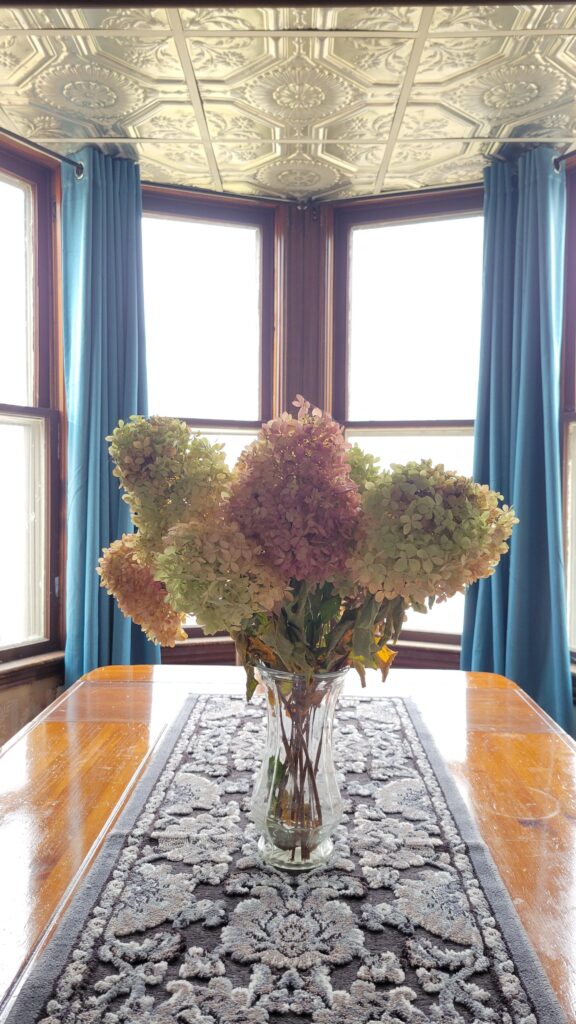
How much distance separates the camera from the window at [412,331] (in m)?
3.49

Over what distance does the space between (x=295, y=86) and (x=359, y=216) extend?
1.15 metres

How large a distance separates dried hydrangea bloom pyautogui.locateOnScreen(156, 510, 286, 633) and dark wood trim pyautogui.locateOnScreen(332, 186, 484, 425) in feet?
9.07

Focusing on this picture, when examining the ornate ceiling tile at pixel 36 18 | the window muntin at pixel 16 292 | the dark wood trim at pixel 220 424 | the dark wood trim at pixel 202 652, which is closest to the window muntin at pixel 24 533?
the window muntin at pixel 16 292

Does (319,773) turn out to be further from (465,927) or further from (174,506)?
(174,506)

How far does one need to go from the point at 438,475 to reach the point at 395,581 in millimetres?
Result: 132

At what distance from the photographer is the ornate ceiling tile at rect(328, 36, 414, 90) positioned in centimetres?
220

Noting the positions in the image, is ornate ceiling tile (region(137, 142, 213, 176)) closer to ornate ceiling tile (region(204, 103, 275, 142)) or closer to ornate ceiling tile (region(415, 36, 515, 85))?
ornate ceiling tile (region(204, 103, 275, 142))

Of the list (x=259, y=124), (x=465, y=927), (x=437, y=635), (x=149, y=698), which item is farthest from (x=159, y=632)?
(x=437, y=635)

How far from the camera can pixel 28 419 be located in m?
3.13

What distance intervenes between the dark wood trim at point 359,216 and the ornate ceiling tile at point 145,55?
4.33 feet

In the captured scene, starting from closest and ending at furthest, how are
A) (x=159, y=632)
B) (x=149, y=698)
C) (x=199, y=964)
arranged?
(x=199, y=964) → (x=159, y=632) → (x=149, y=698)

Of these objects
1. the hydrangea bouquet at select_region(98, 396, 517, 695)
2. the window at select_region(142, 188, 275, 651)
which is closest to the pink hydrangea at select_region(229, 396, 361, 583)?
the hydrangea bouquet at select_region(98, 396, 517, 695)

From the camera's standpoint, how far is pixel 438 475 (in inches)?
33.7

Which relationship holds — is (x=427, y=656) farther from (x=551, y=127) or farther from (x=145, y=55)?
(x=145, y=55)
